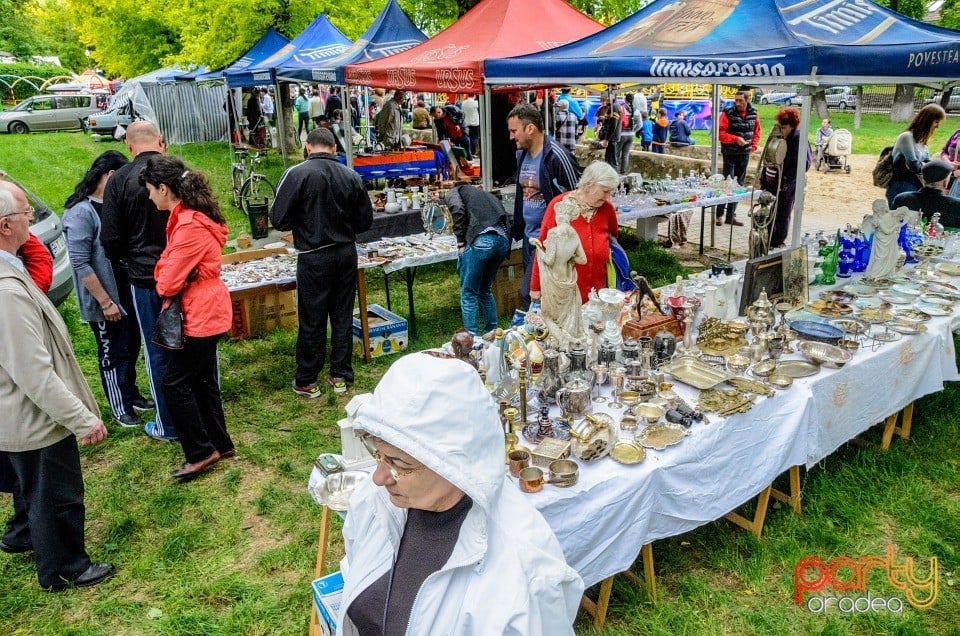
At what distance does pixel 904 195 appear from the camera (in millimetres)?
6316

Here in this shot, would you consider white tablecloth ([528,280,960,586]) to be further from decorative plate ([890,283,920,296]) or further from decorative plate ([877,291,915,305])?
decorative plate ([890,283,920,296])

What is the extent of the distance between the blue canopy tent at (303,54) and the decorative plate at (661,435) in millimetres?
9217

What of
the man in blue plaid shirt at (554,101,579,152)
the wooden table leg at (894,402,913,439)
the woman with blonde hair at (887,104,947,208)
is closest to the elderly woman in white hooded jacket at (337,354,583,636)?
the wooden table leg at (894,402,913,439)

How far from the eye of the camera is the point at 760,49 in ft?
13.4

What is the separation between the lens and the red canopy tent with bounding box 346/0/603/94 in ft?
20.4

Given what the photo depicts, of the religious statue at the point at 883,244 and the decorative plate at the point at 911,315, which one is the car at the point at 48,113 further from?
the decorative plate at the point at 911,315

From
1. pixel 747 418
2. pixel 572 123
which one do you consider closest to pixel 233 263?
pixel 747 418

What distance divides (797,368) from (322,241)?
313 cm

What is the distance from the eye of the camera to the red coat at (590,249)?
4270 mm

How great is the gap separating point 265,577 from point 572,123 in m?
11.9

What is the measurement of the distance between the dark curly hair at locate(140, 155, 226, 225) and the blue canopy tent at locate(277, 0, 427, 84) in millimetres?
4932

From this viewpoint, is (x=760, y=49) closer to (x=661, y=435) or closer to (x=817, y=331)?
(x=817, y=331)

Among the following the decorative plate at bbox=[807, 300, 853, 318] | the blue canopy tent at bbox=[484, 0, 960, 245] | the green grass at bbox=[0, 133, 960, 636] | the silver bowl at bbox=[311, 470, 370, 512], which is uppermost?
the blue canopy tent at bbox=[484, 0, 960, 245]

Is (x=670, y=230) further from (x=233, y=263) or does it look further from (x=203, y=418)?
(x=203, y=418)
